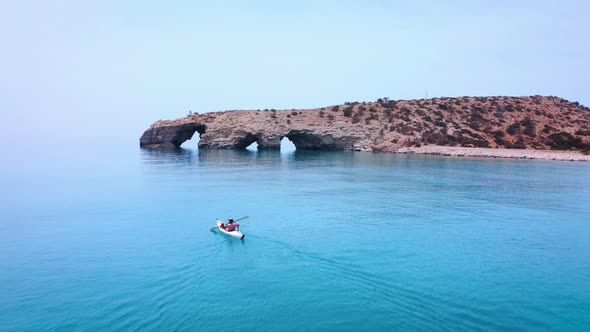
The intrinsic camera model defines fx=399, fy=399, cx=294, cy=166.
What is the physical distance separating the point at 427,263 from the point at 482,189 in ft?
89.8

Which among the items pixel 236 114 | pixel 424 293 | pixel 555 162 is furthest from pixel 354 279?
pixel 236 114

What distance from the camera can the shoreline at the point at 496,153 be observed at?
79.9 meters

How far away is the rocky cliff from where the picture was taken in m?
96.2

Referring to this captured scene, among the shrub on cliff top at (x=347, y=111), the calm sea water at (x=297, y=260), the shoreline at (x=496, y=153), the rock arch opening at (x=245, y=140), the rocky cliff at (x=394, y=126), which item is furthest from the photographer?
the shrub on cliff top at (x=347, y=111)

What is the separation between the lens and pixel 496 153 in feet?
280

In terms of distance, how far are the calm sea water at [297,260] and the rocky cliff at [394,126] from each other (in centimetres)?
5748

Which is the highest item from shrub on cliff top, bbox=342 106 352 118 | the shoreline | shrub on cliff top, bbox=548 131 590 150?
shrub on cliff top, bbox=342 106 352 118

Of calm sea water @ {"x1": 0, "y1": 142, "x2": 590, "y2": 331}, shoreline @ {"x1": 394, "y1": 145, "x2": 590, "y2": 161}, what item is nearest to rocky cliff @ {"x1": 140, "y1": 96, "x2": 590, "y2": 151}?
shoreline @ {"x1": 394, "y1": 145, "x2": 590, "y2": 161}

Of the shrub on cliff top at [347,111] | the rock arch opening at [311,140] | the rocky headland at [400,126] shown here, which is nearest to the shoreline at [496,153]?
the rocky headland at [400,126]

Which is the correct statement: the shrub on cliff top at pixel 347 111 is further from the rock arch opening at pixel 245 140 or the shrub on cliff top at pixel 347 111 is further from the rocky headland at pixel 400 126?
the rock arch opening at pixel 245 140

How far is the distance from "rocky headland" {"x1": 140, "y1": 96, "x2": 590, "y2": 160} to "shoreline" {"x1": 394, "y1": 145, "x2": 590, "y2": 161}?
0.63m

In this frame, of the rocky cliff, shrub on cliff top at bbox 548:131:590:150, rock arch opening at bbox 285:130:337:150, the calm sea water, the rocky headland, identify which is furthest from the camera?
rock arch opening at bbox 285:130:337:150

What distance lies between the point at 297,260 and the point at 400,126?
88.6m

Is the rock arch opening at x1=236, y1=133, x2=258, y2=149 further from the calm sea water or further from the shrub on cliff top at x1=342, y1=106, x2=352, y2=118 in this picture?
the calm sea water
